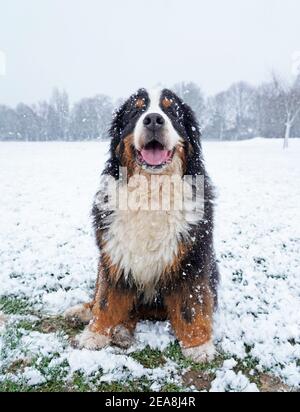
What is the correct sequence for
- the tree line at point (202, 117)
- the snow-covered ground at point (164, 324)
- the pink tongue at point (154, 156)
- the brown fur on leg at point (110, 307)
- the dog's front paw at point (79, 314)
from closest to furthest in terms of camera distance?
the snow-covered ground at point (164, 324) < the pink tongue at point (154, 156) < the brown fur on leg at point (110, 307) < the dog's front paw at point (79, 314) < the tree line at point (202, 117)

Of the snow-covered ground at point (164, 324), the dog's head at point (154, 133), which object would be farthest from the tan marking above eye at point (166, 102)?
the snow-covered ground at point (164, 324)

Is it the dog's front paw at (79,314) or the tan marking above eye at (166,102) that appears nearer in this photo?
the tan marking above eye at (166,102)

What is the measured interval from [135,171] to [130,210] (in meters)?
0.30

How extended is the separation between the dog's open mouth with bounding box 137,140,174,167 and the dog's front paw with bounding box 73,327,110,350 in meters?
1.35

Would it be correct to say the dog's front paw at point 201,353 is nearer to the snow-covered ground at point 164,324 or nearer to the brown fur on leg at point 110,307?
the snow-covered ground at point 164,324

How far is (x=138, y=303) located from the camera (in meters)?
2.85

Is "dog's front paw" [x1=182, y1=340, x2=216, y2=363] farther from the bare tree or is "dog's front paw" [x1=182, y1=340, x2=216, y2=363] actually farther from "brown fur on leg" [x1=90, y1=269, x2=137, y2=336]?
the bare tree

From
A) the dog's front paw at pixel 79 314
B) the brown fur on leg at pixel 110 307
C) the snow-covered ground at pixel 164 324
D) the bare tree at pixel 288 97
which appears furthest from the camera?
the bare tree at pixel 288 97

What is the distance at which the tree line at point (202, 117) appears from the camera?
34.8 m

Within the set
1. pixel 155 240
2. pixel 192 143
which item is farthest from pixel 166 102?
pixel 155 240

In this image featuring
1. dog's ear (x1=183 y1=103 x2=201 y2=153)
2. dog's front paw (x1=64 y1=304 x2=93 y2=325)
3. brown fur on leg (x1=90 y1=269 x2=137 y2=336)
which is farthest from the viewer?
dog's front paw (x1=64 y1=304 x2=93 y2=325)

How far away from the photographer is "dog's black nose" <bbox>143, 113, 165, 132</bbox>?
8.24 feet

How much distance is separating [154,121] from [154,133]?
0.27ft

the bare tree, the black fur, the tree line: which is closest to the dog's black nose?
the black fur
